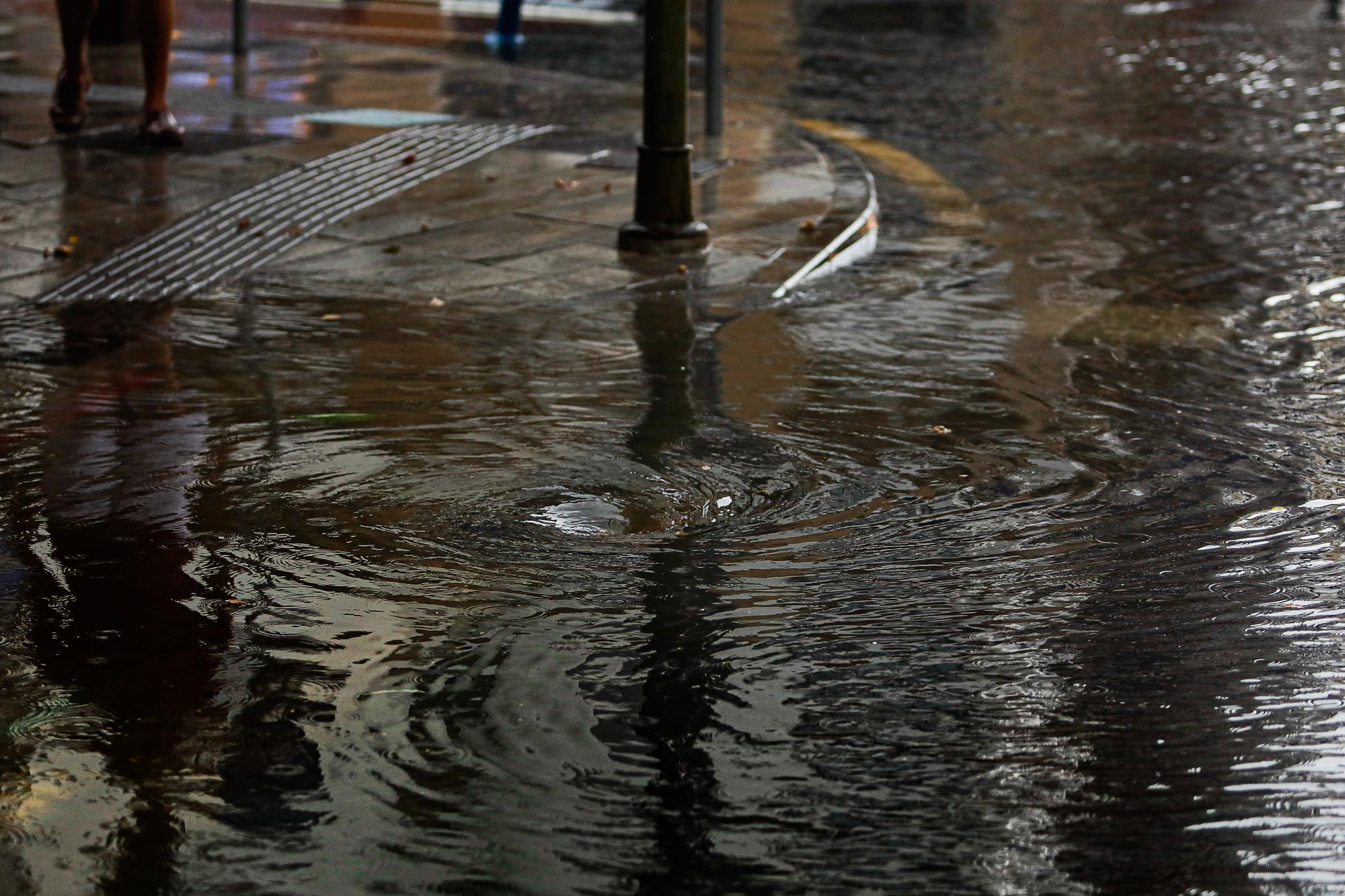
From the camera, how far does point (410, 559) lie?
3891 millimetres

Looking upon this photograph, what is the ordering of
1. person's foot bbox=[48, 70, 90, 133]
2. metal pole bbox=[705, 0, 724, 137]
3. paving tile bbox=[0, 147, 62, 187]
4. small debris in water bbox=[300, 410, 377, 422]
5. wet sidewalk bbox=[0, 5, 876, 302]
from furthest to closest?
metal pole bbox=[705, 0, 724, 137], person's foot bbox=[48, 70, 90, 133], paving tile bbox=[0, 147, 62, 187], wet sidewalk bbox=[0, 5, 876, 302], small debris in water bbox=[300, 410, 377, 422]

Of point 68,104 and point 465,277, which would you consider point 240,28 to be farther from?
point 465,277

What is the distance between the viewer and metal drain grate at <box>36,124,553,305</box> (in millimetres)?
6488

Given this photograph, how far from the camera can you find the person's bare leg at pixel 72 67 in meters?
8.77

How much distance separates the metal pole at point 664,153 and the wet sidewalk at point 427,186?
124mm

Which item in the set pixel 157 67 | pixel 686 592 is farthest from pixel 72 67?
pixel 686 592

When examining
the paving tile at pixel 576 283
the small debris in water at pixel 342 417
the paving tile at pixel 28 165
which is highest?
the paving tile at pixel 28 165

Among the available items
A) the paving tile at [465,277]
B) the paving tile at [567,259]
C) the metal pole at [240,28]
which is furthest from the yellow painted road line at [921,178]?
the metal pole at [240,28]

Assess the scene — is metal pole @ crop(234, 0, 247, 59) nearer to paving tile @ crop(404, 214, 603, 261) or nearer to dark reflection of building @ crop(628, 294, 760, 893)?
paving tile @ crop(404, 214, 603, 261)

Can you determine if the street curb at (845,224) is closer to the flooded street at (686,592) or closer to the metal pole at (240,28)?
the flooded street at (686,592)

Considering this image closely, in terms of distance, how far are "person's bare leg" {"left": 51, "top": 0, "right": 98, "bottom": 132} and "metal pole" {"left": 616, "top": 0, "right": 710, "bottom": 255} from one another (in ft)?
10.9

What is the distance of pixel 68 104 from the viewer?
8953 millimetres

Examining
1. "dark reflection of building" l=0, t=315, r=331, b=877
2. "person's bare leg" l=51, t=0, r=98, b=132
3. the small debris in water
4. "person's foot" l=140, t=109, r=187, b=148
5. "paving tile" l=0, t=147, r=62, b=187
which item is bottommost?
"dark reflection of building" l=0, t=315, r=331, b=877

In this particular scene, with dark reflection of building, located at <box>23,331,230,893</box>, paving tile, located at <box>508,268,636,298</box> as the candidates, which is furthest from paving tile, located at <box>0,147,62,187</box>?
dark reflection of building, located at <box>23,331,230,893</box>
